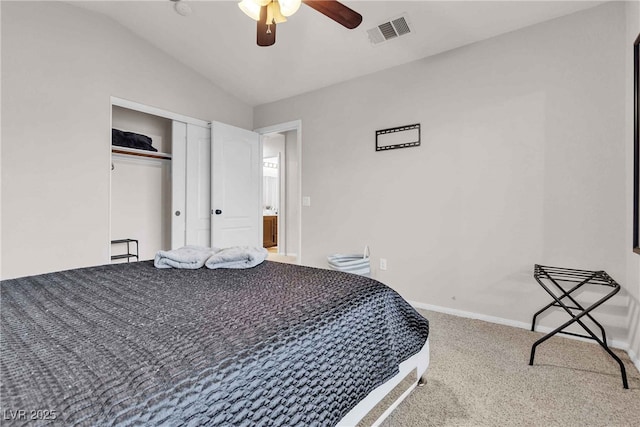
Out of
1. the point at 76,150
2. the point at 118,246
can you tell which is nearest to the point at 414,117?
the point at 76,150

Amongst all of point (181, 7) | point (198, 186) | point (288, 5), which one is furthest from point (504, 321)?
point (181, 7)

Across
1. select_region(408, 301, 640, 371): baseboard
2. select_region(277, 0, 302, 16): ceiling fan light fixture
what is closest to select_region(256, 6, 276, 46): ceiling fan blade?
select_region(277, 0, 302, 16): ceiling fan light fixture

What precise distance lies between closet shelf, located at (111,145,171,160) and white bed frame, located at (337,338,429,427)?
346 cm

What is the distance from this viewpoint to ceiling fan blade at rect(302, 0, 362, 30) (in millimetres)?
1751

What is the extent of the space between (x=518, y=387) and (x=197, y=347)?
177 centimetres

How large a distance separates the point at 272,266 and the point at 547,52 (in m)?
2.64

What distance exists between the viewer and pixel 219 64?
11.5 feet

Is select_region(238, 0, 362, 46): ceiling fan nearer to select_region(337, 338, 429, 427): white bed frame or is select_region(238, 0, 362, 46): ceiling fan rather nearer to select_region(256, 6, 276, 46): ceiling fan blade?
select_region(256, 6, 276, 46): ceiling fan blade

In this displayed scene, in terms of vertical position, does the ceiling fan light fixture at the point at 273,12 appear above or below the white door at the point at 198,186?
above

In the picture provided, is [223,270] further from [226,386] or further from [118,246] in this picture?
[118,246]

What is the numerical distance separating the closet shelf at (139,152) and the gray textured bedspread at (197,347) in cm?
229

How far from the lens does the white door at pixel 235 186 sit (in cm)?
380

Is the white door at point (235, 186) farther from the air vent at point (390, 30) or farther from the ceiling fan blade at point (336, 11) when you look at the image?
the ceiling fan blade at point (336, 11)

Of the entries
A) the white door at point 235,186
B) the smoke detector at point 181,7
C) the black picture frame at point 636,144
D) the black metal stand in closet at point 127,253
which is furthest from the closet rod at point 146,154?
the black picture frame at point 636,144
